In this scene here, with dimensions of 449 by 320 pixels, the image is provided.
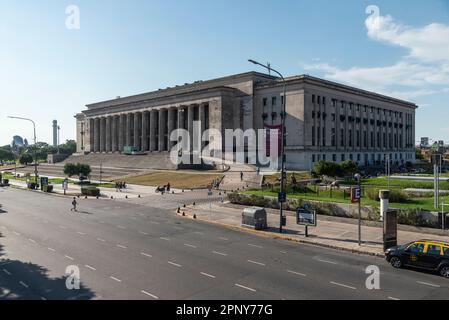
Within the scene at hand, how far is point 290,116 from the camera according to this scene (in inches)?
3317

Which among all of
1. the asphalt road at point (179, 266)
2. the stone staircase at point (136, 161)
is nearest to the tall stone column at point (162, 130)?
the stone staircase at point (136, 161)

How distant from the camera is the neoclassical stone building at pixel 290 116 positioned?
8350 centimetres

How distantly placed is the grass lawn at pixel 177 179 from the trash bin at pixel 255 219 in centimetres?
3079

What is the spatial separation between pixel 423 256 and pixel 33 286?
1734cm

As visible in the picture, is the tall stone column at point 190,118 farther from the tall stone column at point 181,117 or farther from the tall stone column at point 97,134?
the tall stone column at point 97,134

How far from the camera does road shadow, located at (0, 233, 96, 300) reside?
568 inches

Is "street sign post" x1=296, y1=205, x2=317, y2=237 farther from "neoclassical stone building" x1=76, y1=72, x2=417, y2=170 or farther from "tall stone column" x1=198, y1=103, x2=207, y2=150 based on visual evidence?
"tall stone column" x1=198, y1=103, x2=207, y2=150

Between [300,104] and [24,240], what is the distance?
66467mm

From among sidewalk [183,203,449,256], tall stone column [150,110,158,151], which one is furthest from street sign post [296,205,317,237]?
tall stone column [150,110,158,151]

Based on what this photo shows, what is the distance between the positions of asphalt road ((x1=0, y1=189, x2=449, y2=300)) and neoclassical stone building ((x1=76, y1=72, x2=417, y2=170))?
2266 inches

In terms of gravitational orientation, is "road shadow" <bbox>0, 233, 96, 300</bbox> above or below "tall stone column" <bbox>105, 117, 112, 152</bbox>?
below

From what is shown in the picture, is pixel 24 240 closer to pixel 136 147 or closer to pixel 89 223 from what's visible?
pixel 89 223
